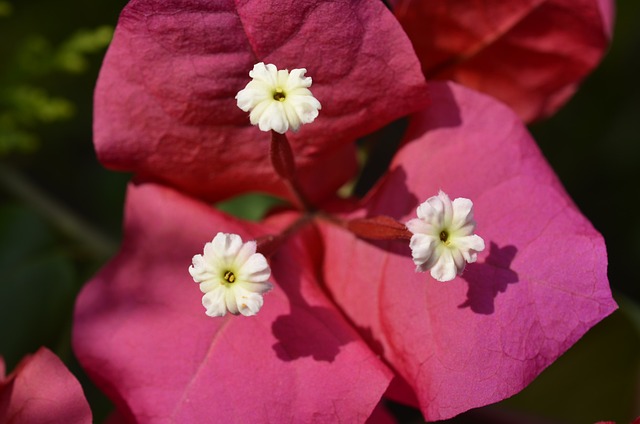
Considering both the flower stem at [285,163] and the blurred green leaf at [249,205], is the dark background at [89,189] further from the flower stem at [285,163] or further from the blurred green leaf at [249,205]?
the flower stem at [285,163]

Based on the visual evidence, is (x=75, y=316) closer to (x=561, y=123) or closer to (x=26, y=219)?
(x=26, y=219)

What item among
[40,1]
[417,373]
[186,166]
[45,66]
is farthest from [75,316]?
[40,1]

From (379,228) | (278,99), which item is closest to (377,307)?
(379,228)

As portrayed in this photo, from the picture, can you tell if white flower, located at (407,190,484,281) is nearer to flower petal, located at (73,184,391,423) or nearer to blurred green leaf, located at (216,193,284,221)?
flower petal, located at (73,184,391,423)

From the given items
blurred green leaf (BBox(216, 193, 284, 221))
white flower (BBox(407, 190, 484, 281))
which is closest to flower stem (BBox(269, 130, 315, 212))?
white flower (BBox(407, 190, 484, 281))

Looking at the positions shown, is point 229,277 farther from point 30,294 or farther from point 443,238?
point 30,294
